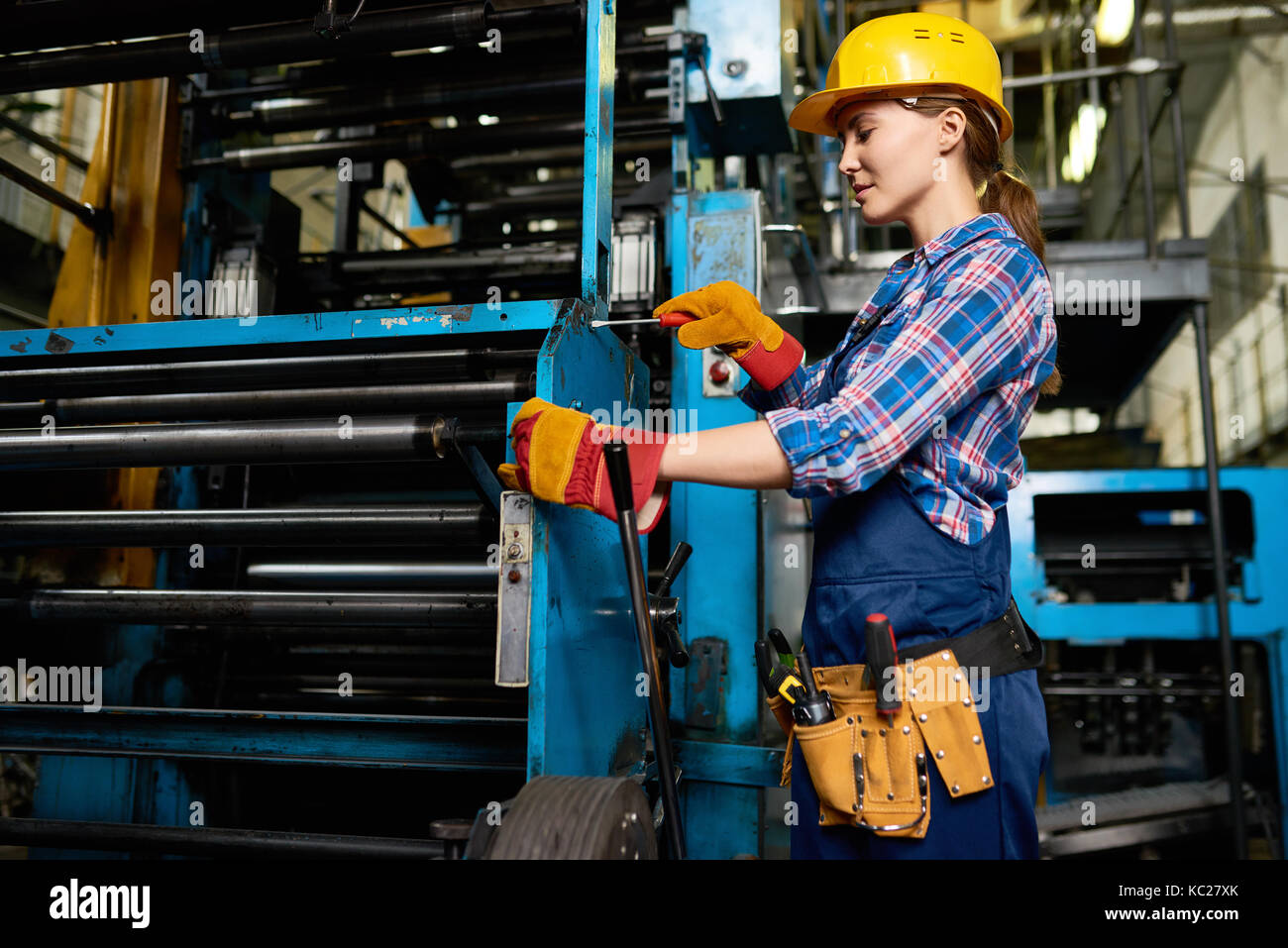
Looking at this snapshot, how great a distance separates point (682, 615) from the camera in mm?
2168

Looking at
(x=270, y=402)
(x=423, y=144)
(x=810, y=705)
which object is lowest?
(x=810, y=705)

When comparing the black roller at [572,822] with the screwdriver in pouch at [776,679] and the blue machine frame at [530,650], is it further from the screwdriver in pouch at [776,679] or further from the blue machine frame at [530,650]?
the screwdriver in pouch at [776,679]

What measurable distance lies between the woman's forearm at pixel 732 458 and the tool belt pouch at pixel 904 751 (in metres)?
0.31

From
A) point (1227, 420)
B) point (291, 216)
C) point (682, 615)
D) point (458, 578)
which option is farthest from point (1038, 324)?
point (1227, 420)

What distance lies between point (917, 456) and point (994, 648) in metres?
0.28

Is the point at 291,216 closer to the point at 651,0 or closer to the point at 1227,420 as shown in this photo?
the point at 651,0

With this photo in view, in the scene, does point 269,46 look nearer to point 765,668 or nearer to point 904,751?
point 765,668

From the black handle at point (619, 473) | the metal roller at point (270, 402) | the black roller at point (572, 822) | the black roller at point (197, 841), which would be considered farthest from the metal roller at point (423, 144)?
the black roller at point (572, 822)

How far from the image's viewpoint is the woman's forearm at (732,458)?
3.51ft

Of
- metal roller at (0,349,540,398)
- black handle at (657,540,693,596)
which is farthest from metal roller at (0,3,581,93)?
black handle at (657,540,693,596)

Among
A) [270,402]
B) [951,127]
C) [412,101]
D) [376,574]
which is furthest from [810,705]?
[412,101]

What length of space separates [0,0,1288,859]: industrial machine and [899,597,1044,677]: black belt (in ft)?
1.22

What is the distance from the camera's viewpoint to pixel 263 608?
1714 millimetres
